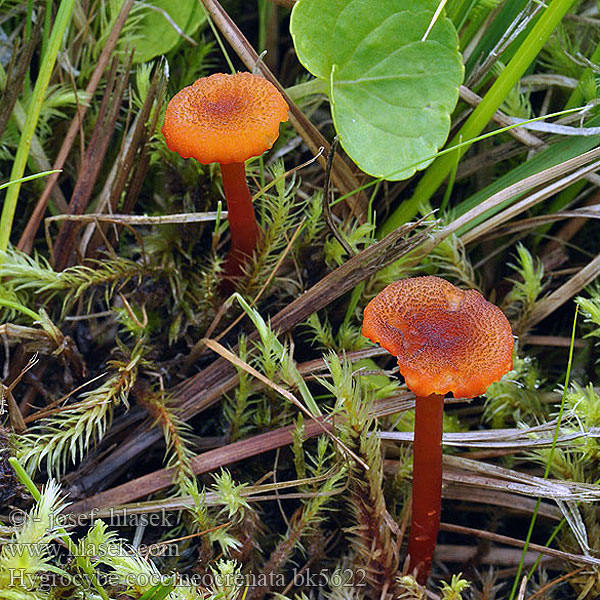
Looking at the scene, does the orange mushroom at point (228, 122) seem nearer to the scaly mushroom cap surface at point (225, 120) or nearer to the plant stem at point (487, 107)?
the scaly mushroom cap surface at point (225, 120)

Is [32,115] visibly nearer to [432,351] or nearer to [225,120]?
[225,120]

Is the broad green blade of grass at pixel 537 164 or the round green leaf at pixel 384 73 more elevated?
the round green leaf at pixel 384 73

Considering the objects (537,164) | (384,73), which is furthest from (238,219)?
(537,164)

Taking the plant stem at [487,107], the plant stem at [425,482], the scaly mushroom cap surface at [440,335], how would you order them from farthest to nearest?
the plant stem at [487,107] < the plant stem at [425,482] < the scaly mushroom cap surface at [440,335]

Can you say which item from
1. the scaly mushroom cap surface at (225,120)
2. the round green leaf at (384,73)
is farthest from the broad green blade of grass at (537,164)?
the scaly mushroom cap surface at (225,120)

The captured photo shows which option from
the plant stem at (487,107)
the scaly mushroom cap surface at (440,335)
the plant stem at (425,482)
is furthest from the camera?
the plant stem at (487,107)

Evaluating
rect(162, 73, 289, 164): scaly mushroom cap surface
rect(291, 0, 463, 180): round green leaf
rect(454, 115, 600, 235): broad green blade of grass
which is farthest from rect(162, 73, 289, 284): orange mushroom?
rect(454, 115, 600, 235): broad green blade of grass

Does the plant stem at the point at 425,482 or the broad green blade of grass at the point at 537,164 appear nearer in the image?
the plant stem at the point at 425,482
